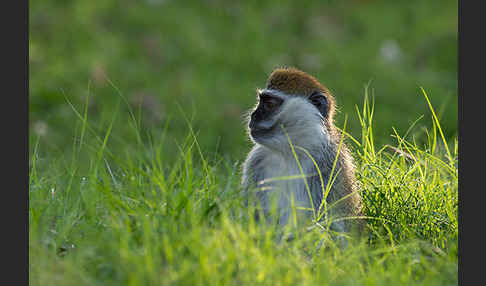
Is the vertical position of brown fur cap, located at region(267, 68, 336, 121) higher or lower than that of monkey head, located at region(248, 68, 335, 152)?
higher

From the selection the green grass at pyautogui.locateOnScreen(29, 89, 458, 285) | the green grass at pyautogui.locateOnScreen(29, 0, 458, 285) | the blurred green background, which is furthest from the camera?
the blurred green background

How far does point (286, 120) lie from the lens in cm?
395

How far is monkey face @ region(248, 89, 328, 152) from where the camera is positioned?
154 inches

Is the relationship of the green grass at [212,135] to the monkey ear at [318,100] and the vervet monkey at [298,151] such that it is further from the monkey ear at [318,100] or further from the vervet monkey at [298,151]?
the monkey ear at [318,100]

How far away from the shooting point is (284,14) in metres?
9.97

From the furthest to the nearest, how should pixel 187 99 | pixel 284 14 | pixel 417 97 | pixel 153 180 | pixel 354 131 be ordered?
pixel 284 14 < pixel 417 97 < pixel 187 99 < pixel 354 131 < pixel 153 180

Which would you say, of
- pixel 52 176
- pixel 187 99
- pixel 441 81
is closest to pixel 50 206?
pixel 52 176

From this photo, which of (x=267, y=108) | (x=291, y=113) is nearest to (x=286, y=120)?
(x=291, y=113)

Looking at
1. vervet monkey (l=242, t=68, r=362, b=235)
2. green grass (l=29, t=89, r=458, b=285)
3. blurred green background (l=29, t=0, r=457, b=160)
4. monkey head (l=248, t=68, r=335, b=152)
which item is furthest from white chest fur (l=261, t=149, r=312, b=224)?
blurred green background (l=29, t=0, r=457, b=160)

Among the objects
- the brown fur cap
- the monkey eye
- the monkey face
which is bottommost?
the monkey face

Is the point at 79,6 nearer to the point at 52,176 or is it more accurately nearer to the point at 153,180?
the point at 52,176

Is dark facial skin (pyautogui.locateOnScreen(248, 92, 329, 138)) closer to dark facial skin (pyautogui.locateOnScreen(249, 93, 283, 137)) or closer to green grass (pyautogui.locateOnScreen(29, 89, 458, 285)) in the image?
dark facial skin (pyautogui.locateOnScreen(249, 93, 283, 137))

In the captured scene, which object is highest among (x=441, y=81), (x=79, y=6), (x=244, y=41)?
(x=79, y=6)

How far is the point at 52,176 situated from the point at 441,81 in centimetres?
678
